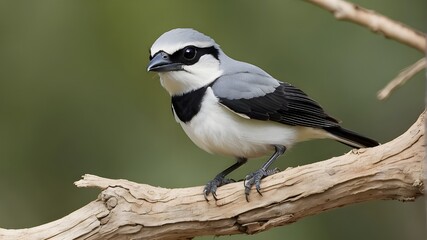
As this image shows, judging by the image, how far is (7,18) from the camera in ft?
18.4

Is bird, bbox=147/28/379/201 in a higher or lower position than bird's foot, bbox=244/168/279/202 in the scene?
higher

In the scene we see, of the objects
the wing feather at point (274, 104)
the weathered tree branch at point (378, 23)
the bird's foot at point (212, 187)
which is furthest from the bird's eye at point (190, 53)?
the weathered tree branch at point (378, 23)

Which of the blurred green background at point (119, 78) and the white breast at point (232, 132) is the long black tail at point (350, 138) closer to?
the white breast at point (232, 132)

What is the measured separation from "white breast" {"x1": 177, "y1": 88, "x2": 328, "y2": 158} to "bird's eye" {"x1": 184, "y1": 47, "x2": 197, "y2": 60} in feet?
0.46

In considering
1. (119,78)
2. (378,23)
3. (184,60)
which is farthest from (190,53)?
(119,78)

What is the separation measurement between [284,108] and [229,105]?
0.75ft

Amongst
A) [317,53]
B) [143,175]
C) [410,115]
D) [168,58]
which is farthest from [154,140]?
[168,58]

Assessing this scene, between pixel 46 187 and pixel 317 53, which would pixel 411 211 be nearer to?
pixel 317 53

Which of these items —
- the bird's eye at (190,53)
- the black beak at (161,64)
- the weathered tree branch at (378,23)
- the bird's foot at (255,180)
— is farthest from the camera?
the bird's eye at (190,53)

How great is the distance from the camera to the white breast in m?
3.53

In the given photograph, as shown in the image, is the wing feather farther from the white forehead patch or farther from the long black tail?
the white forehead patch

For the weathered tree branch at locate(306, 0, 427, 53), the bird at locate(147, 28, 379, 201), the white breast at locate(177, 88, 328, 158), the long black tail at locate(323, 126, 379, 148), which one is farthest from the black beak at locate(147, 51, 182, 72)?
the weathered tree branch at locate(306, 0, 427, 53)

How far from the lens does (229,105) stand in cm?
351

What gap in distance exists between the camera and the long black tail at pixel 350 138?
366 centimetres
